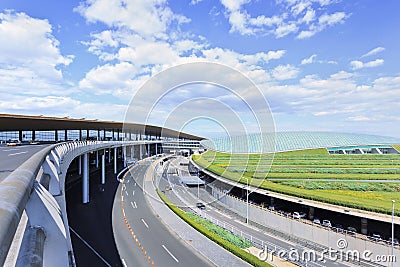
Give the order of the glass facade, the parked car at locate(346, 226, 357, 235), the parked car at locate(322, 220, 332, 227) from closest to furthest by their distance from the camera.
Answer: the parked car at locate(346, 226, 357, 235) → the parked car at locate(322, 220, 332, 227) → the glass facade

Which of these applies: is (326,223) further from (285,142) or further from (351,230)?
(285,142)

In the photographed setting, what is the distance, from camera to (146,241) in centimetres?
1192

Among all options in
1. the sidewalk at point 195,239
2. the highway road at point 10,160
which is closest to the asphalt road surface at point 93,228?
the sidewalk at point 195,239

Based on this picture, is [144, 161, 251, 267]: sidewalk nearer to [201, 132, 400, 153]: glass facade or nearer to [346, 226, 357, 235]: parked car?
[346, 226, 357, 235]: parked car

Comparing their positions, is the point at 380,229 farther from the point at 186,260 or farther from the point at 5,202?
the point at 5,202

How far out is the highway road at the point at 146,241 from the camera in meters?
10.1

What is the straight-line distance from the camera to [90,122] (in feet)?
102

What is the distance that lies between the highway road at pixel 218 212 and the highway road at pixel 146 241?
12.8 ft

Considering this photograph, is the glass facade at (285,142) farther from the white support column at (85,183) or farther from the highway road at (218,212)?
the white support column at (85,183)

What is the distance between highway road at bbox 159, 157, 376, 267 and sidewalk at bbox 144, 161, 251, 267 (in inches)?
96.8

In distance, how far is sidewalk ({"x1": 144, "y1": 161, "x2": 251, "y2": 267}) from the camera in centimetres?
1023

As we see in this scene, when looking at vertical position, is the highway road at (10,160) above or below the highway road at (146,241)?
above

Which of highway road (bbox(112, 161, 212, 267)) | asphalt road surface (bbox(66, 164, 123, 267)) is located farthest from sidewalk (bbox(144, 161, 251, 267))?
asphalt road surface (bbox(66, 164, 123, 267))

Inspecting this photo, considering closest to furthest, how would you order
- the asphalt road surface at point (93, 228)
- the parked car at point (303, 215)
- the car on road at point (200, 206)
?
the asphalt road surface at point (93, 228)
the parked car at point (303, 215)
the car on road at point (200, 206)
